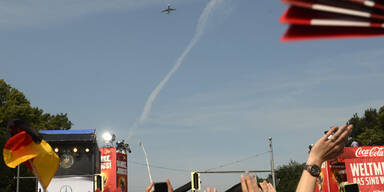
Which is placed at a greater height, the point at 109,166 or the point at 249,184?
the point at 249,184

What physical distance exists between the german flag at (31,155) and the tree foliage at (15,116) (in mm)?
36827

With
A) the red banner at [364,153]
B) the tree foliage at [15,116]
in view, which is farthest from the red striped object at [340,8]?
the tree foliage at [15,116]

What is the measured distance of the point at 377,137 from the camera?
2547 inches

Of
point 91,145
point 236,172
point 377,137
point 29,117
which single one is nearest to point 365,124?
point 377,137

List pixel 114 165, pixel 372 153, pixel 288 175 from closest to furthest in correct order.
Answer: pixel 372 153 → pixel 114 165 → pixel 288 175

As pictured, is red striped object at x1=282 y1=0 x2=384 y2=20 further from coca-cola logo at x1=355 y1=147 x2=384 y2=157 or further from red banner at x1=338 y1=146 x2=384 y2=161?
coca-cola logo at x1=355 y1=147 x2=384 y2=157

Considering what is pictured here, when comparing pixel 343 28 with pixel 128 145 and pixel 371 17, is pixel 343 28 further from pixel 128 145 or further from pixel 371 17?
pixel 128 145

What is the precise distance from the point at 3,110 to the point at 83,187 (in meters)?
22.7

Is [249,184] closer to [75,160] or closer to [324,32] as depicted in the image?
[324,32]

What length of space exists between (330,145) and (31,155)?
452cm

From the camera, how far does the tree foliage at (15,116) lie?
41.3m

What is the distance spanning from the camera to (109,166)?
4881 cm

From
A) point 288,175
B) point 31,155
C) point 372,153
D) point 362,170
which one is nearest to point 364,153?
point 372,153

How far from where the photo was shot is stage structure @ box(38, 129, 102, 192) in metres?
26.1
